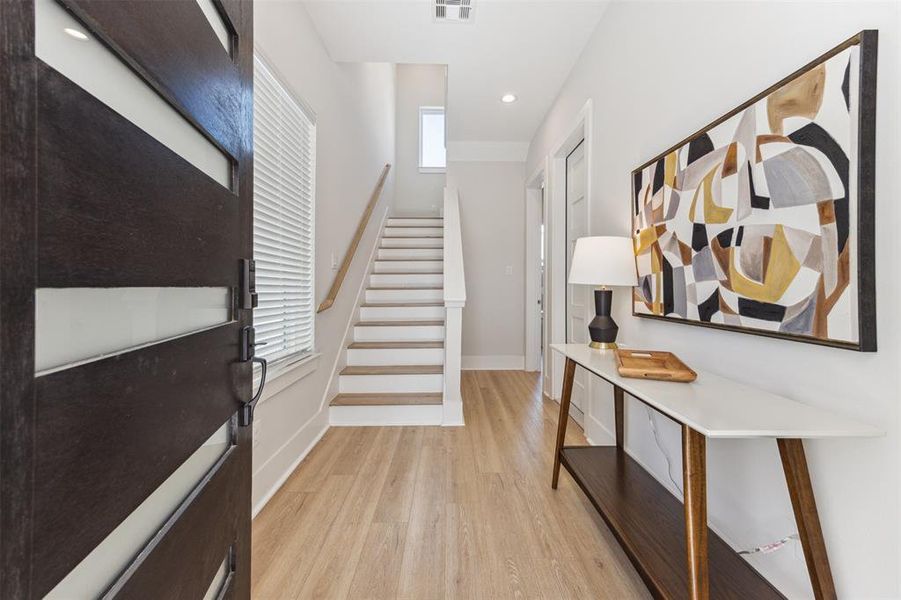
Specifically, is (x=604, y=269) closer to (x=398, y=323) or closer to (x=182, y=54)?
(x=182, y=54)

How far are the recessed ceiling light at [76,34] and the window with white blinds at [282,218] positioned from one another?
4.67 feet

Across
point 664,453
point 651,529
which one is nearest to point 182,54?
point 651,529

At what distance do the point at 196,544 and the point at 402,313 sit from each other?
9.91 ft


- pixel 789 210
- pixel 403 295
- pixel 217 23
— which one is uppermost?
pixel 217 23

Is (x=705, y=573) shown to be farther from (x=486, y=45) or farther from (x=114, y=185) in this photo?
(x=486, y=45)

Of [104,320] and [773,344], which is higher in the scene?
[104,320]

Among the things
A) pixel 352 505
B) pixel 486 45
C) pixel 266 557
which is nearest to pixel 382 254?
pixel 486 45

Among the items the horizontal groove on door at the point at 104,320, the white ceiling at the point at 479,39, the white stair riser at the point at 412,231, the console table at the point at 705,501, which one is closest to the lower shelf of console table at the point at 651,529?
the console table at the point at 705,501

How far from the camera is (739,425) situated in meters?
0.87

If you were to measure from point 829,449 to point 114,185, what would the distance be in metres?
1.57

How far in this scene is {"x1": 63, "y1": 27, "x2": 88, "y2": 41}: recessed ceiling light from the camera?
43cm

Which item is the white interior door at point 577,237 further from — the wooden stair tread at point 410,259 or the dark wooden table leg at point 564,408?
Answer: the wooden stair tread at point 410,259

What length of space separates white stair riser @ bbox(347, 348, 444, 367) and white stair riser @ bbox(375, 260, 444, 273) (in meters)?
1.32

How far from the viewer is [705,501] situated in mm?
937
